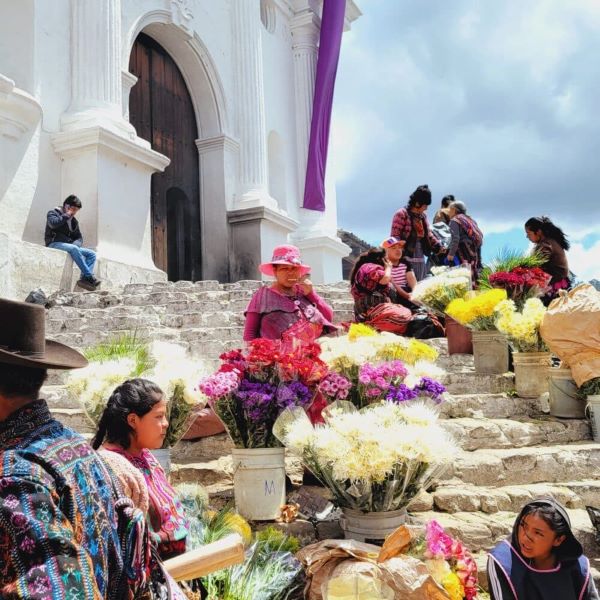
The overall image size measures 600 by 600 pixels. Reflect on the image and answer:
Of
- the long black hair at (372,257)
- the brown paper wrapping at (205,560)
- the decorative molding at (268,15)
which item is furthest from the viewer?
the decorative molding at (268,15)

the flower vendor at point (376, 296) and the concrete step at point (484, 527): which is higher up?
the flower vendor at point (376, 296)

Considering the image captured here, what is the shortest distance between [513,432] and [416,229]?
3242 mm

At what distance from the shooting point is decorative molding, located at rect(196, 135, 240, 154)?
46.2 feet

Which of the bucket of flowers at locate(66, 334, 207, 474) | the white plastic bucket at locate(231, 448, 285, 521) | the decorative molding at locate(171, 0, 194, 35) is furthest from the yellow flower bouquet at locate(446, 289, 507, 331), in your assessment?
the decorative molding at locate(171, 0, 194, 35)

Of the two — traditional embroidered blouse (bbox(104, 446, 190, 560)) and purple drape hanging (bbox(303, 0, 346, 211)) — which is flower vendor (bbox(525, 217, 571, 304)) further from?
purple drape hanging (bbox(303, 0, 346, 211))

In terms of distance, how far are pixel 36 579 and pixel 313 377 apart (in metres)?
2.37

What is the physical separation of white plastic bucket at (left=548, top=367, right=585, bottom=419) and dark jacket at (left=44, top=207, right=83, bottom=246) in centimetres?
662

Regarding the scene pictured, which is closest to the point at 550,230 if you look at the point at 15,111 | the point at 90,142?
the point at 90,142

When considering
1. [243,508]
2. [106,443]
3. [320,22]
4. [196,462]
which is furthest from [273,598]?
[320,22]

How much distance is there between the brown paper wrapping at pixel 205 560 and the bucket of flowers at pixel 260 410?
1306 millimetres

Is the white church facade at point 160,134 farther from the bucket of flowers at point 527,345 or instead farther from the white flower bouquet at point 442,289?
the bucket of flowers at point 527,345

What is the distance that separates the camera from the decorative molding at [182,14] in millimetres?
12734

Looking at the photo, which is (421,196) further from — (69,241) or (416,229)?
(69,241)

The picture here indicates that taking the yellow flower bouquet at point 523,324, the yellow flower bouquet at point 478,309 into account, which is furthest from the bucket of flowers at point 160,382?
the yellow flower bouquet at point 478,309
